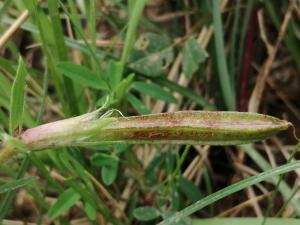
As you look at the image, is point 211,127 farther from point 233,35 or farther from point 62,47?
point 233,35

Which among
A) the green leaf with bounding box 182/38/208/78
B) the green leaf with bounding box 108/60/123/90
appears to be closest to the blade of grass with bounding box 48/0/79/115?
the green leaf with bounding box 108/60/123/90

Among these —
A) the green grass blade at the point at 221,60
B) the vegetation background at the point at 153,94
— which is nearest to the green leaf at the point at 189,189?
the vegetation background at the point at 153,94

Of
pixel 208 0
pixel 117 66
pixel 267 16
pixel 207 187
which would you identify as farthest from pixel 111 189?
pixel 267 16

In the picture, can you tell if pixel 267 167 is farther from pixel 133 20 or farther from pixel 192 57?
pixel 133 20

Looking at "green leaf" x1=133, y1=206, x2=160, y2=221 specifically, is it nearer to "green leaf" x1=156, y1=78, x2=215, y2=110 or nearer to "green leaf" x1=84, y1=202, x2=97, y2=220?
"green leaf" x1=84, y1=202, x2=97, y2=220

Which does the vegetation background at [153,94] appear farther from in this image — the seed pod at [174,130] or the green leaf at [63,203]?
the seed pod at [174,130]

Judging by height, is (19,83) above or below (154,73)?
above

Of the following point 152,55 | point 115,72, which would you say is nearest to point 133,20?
point 115,72
